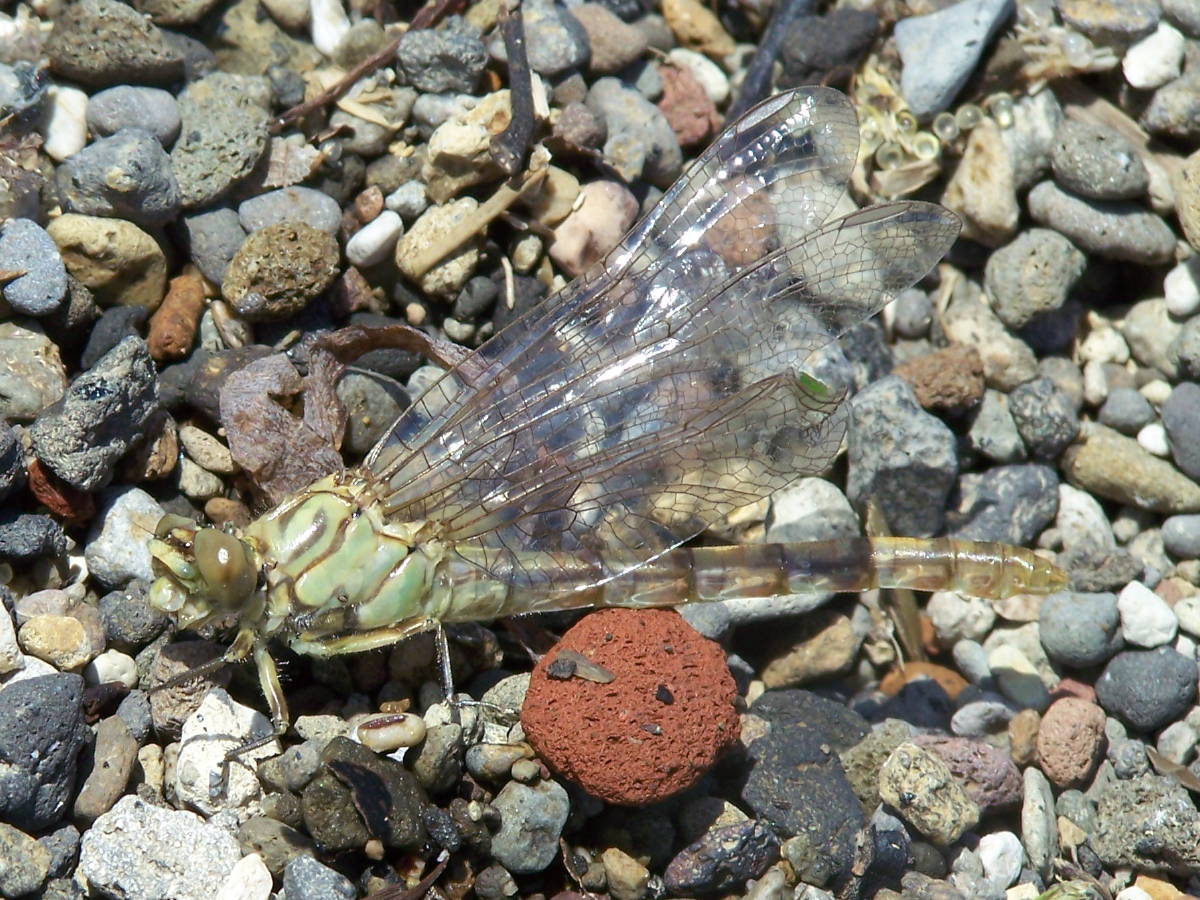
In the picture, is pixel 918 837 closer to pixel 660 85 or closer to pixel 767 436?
pixel 767 436

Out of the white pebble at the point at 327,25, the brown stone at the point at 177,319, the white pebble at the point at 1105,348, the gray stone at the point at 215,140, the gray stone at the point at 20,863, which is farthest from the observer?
the white pebble at the point at 1105,348

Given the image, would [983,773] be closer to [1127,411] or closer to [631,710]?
[631,710]

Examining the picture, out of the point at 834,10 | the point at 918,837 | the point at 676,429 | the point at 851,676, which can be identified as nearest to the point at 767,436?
the point at 676,429

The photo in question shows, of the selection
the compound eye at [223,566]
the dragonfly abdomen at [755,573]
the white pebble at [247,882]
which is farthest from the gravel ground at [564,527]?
the compound eye at [223,566]

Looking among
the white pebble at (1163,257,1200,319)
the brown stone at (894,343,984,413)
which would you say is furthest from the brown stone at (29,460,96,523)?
the white pebble at (1163,257,1200,319)

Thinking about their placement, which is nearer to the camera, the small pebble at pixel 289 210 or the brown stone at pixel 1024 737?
the brown stone at pixel 1024 737

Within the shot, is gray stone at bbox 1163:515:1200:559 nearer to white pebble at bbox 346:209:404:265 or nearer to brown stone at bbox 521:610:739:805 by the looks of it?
brown stone at bbox 521:610:739:805

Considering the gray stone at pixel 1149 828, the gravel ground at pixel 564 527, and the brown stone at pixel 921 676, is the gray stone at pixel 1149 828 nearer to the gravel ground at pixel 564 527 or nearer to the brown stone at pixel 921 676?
the gravel ground at pixel 564 527
